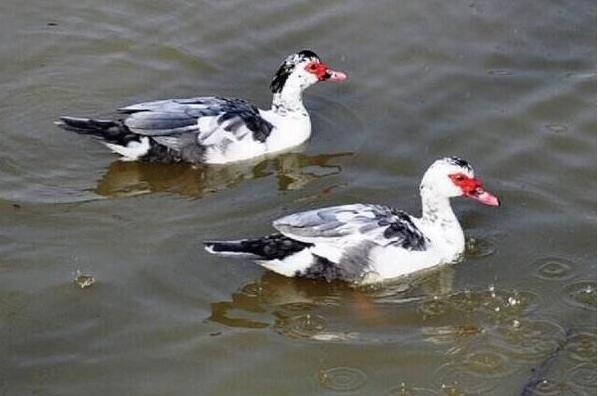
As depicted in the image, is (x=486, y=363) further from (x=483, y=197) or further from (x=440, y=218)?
(x=483, y=197)

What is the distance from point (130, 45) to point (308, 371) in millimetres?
4348

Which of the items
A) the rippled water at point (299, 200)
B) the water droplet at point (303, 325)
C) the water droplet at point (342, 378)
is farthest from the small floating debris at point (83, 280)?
the water droplet at point (342, 378)

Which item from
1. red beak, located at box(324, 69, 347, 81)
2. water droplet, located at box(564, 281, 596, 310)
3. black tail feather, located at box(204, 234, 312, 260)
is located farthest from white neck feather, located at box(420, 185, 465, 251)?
red beak, located at box(324, 69, 347, 81)

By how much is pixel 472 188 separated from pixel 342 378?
1830mm

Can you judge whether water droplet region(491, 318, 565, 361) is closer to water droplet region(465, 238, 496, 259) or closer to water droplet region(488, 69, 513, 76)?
water droplet region(465, 238, 496, 259)

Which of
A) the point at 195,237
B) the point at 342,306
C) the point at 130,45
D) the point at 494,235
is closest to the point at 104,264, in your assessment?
the point at 195,237

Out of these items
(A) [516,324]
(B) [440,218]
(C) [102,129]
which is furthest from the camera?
(C) [102,129]

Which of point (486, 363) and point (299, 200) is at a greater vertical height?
point (299, 200)

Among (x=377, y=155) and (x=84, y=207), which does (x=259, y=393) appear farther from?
(x=377, y=155)

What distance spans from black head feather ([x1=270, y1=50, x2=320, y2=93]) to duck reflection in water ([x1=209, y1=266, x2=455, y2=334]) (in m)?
2.17

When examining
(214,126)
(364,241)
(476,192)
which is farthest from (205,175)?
(476,192)

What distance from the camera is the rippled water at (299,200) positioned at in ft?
21.0

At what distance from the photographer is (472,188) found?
7.60 metres

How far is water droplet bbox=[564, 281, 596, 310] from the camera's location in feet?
22.8
